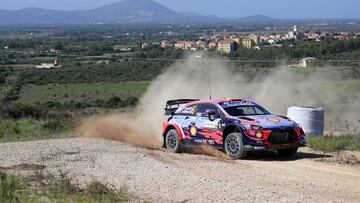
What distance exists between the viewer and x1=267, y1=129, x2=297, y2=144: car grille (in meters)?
15.4

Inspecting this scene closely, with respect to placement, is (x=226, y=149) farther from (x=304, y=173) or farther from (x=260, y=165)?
(x=304, y=173)

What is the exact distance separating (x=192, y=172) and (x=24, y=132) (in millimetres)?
11231

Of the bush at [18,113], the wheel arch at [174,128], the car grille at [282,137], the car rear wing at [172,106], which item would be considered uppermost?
the car rear wing at [172,106]

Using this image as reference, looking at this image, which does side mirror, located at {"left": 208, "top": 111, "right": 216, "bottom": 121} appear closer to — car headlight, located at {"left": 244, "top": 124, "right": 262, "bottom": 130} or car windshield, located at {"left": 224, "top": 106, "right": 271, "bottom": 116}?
car windshield, located at {"left": 224, "top": 106, "right": 271, "bottom": 116}

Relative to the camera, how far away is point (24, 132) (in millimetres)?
23016

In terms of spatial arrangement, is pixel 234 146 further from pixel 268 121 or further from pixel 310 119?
pixel 310 119

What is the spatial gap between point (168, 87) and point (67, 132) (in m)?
10.0

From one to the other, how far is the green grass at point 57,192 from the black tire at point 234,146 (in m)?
4.82

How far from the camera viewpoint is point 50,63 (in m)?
89.4

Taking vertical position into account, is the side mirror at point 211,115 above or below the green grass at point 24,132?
above

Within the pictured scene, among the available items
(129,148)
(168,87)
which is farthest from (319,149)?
(168,87)

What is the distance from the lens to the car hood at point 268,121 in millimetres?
15477

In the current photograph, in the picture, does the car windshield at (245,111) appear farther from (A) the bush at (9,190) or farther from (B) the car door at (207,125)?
(A) the bush at (9,190)

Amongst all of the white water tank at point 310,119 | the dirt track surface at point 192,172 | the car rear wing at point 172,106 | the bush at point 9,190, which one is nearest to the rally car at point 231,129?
the car rear wing at point 172,106
